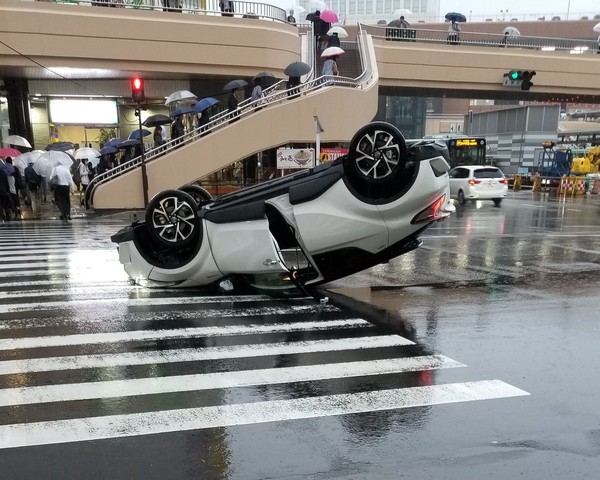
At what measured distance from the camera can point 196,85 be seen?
2559cm

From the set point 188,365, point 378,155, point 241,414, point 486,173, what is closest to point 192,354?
point 188,365

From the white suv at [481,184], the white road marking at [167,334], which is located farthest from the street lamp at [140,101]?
the white suv at [481,184]

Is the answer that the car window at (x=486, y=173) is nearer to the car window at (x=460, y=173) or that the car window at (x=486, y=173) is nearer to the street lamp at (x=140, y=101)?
the car window at (x=460, y=173)

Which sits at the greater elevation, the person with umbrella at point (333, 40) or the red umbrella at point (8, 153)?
the person with umbrella at point (333, 40)

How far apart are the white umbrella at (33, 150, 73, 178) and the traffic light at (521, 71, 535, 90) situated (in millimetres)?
23884

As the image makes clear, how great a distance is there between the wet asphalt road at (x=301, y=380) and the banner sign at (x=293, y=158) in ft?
40.0

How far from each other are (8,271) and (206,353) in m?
5.67

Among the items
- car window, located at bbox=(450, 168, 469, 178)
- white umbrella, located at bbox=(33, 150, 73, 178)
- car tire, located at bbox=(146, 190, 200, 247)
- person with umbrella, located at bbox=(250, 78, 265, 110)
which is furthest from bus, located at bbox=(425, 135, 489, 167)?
car tire, located at bbox=(146, 190, 200, 247)

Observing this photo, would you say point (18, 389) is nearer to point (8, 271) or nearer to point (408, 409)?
point (408, 409)

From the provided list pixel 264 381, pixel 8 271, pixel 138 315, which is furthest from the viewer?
pixel 8 271

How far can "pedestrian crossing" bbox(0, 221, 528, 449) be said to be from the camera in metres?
4.06

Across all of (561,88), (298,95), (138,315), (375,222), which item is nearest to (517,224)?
(298,95)

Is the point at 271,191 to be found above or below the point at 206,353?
above

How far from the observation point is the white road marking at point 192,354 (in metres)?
5.01
